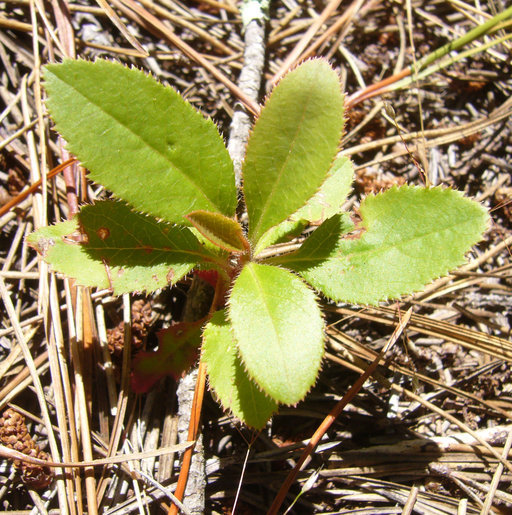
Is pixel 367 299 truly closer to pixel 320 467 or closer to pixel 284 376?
pixel 284 376

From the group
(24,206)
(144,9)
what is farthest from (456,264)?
(144,9)

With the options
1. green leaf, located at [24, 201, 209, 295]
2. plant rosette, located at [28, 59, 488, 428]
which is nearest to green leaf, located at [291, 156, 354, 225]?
plant rosette, located at [28, 59, 488, 428]

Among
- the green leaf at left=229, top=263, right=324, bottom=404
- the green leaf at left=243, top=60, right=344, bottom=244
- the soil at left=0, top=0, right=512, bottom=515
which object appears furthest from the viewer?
the soil at left=0, top=0, right=512, bottom=515

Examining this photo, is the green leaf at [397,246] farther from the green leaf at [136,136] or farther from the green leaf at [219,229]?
the green leaf at [136,136]

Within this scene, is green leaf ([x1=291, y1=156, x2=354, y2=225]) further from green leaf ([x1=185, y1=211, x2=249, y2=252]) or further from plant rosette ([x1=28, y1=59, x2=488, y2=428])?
green leaf ([x1=185, y1=211, x2=249, y2=252])

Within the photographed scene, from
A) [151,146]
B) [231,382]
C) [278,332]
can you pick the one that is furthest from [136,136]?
[231,382]

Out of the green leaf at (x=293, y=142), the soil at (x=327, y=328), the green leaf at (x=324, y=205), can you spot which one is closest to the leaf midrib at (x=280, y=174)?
the green leaf at (x=293, y=142)
